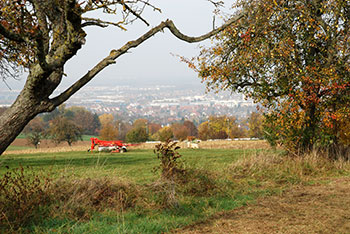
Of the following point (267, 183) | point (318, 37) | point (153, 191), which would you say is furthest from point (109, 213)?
point (318, 37)

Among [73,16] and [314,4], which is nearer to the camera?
[73,16]

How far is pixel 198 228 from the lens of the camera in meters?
6.18

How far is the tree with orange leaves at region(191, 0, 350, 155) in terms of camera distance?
39.7ft

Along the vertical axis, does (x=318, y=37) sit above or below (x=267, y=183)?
above

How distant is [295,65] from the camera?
1224 cm

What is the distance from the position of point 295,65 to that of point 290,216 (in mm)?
6552

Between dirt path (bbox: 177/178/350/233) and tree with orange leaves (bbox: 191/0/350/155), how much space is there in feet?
12.8

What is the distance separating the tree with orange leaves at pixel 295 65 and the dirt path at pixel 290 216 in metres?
3.90

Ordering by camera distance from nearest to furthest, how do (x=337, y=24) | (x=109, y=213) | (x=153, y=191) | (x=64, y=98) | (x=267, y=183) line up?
(x=64, y=98), (x=109, y=213), (x=153, y=191), (x=267, y=183), (x=337, y=24)

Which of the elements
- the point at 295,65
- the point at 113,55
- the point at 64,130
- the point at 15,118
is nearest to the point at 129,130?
the point at 64,130

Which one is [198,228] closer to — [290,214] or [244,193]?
[290,214]

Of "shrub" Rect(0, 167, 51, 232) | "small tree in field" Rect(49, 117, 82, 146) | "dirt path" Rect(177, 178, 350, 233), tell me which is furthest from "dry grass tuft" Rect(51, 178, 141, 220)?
"small tree in field" Rect(49, 117, 82, 146)

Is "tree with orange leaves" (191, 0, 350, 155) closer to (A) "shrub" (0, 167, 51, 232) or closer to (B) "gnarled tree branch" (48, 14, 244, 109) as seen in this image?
(B) "gnarled tree branch" (48, 14, 244, 109)

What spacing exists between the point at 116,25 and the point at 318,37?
9.04 m
